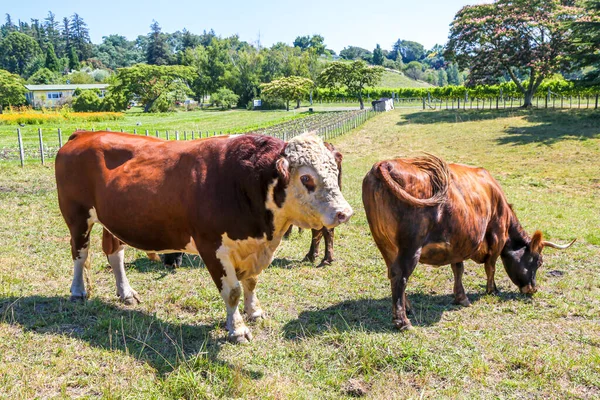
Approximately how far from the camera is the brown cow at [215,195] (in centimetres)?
458

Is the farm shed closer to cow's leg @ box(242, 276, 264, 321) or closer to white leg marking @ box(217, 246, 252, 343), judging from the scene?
cow's leg @ box(242, 276, 264, 321)

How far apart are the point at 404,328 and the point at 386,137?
25.1 metres

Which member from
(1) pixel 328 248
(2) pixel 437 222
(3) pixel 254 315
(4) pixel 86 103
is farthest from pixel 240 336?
(4) pixel 86 103

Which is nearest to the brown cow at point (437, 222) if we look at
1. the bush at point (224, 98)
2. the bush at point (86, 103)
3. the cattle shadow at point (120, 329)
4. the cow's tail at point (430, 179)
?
the cow's tail at point (430, 179)

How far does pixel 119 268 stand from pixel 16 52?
130m

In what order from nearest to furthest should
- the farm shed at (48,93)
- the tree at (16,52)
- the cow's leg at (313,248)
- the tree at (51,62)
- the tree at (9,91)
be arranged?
the cow's leg at (313,248) → the tree at (9,91) → the farm shed at (48,93) → the tree at (51,62) → the tree at (16,52)

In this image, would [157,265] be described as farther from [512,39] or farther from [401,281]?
[512,39]

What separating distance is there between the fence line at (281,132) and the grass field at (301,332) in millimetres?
9856

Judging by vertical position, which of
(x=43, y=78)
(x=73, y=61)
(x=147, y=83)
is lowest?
(x=147, y=83)

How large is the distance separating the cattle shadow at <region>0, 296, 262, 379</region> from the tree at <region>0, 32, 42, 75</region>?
12438cm

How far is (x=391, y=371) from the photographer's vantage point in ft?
14.7

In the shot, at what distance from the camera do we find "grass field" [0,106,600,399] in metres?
4.24

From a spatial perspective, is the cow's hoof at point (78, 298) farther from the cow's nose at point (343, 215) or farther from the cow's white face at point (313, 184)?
the cow's nose at point (343, 215)

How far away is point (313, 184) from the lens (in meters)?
4.52
